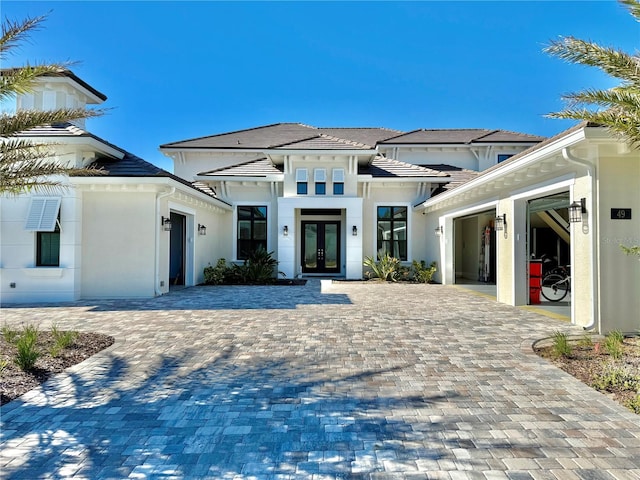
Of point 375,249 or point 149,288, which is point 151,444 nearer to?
point 149,288

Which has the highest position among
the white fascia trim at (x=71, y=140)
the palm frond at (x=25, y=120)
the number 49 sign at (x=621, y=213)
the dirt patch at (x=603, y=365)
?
the white fascia trim at (x=71, y=140)

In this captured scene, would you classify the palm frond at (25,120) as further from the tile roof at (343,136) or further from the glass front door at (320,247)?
the tile roof at (343,136)

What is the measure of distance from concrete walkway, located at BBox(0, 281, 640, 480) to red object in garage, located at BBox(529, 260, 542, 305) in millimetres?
3321

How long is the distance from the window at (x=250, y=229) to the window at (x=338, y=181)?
3.30 m

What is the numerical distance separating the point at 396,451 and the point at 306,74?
1639 cm

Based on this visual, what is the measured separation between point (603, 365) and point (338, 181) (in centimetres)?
1166

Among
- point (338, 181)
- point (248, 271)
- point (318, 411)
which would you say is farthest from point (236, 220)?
point (318, 411)

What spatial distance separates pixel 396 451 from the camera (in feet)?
9.52

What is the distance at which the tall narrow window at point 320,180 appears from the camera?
50.6 ft

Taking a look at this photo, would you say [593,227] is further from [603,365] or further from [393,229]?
[393,229]

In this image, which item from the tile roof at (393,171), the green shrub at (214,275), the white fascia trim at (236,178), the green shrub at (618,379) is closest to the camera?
the green shrub at (618,379)

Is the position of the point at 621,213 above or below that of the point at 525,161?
below

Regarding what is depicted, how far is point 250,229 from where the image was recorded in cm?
1662

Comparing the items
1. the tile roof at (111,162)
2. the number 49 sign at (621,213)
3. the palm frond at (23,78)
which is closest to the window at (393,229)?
the tile roof at (111,162)
